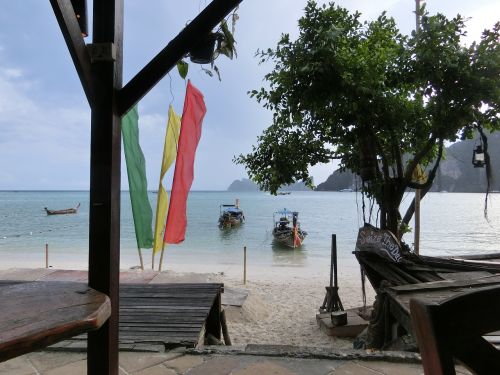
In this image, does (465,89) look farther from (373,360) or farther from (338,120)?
(373,360)

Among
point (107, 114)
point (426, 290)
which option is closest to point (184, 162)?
point (426, 290)

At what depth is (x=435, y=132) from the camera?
545 cm

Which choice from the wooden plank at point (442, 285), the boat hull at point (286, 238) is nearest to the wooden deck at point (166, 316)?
the wooden plank at point (442, 285)

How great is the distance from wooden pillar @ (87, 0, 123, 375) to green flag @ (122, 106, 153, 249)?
6.28m

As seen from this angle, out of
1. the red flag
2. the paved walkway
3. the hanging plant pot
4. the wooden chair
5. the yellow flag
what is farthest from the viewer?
the yellow flag

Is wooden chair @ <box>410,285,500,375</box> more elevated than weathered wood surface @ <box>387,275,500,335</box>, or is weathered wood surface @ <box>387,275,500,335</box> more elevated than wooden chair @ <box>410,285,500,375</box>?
wooden chair @ <box>410,285,500,375</box>

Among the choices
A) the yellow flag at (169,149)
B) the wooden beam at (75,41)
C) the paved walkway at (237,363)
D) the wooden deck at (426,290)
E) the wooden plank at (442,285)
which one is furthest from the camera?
the yellow flag at (169,149)

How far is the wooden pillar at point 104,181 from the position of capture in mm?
1847

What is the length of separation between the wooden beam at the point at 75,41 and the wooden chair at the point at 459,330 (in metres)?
1.75

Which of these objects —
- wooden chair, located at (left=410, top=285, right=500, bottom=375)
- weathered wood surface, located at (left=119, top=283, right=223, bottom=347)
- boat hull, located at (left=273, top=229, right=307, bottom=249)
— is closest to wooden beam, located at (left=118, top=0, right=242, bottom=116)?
wooden chair, located at (left=410, top=285, right=500, bottom=375)

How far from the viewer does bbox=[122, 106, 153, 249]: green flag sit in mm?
7961

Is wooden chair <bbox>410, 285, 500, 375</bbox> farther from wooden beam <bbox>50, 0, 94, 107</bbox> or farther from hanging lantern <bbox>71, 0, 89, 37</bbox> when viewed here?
hanging lantern <bbox>71, 0, 89, 37</bbox>

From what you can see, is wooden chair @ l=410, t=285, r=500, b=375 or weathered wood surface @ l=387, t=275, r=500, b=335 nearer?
wooden chair @ l=410, t=285, r=500, b=375

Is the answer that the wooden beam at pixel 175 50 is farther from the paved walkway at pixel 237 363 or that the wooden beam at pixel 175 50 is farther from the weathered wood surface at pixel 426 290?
the weathered wood surface at pixel 426 290
